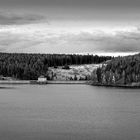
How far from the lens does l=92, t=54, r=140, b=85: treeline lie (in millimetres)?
144125

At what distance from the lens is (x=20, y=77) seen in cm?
19638

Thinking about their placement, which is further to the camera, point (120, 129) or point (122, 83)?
point (122, 83)

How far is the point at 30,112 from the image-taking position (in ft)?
180

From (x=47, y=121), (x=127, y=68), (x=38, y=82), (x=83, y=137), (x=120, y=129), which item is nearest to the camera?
(x=83, y=137)

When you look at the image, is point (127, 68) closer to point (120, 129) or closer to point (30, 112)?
point (30, 112)

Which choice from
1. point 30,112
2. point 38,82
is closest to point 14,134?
point 30,112

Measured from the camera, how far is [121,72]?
147 meters

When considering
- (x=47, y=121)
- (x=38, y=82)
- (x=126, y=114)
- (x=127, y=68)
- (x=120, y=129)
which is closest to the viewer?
(x=120, y=129)

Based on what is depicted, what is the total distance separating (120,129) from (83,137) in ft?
16.9

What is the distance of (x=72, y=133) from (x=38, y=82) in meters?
152

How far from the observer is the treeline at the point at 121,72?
144125 mm

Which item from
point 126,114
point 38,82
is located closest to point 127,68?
point 38,82

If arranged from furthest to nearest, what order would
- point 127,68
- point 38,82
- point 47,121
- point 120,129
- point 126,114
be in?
point 38,82 → point 127,68 → point 126,114 → point 47,121 → point 120,129

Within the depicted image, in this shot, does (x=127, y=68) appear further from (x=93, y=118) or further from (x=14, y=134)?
(x=14, y=134)
